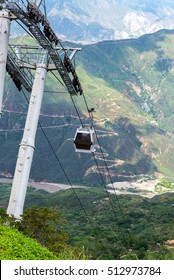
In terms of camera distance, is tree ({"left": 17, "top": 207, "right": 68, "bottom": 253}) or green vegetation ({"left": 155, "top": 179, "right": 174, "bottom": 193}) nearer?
tree ({"left": 17, "top": 207, "right": 68, "bottom": 253})

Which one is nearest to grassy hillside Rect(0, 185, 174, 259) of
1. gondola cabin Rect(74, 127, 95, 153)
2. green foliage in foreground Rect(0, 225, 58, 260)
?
gondola cabin Rect(74, 127, 95, 153)

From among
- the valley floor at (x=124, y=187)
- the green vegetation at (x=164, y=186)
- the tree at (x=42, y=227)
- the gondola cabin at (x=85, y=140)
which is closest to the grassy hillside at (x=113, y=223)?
the tree at (x=42, y=227)

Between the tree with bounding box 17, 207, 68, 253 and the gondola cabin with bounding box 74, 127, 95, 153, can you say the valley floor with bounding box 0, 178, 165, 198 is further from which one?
the tree with bounding box 17, 207, 68, 253

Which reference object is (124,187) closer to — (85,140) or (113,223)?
(113,223)

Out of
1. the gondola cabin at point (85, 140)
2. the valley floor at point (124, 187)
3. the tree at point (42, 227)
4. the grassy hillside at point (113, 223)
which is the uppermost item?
the gondola cabin at point (85, 140)

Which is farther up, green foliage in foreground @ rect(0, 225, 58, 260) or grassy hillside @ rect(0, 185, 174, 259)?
green foliage in foreground @ rect(0, 225, 58, 260)

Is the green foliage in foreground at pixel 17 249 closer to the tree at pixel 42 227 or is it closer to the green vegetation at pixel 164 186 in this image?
the tree at pixel 42 227

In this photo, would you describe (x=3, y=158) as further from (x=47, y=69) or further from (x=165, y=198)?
(x=47, y=69)
